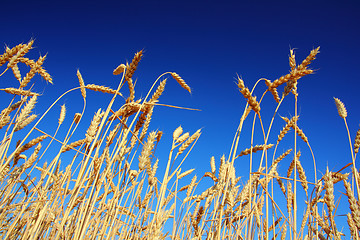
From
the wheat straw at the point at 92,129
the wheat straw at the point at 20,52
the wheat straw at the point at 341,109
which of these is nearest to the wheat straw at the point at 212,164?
the wheat straw at the point at 341,109

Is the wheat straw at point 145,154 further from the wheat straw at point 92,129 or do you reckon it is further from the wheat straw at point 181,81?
the wheat straw at point 181,81

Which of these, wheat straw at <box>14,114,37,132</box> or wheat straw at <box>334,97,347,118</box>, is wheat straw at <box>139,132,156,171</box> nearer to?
wheat straw at <box>14,114,37,132</box>

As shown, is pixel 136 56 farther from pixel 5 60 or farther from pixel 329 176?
pixel 329 176

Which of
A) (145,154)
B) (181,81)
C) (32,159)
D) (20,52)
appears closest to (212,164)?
(181,81)

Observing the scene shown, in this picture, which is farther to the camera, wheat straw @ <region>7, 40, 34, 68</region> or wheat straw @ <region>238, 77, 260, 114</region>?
wheat straw @ <region>7, 40, 34, 68</region>

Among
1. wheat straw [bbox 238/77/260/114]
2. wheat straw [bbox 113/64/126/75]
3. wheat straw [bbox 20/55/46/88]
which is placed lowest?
wheat straw [bbox 238/77/260/114]

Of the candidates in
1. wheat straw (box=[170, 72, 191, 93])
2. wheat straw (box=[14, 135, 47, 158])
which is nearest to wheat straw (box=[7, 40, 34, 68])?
wheat straw (box=[14, 135, 47, 158])

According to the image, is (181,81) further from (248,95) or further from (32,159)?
(32,159)

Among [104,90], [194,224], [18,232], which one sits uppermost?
[104,90]

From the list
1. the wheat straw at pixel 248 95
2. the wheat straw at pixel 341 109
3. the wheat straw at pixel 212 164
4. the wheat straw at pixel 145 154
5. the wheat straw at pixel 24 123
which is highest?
the wheat straw at pixel 341 109

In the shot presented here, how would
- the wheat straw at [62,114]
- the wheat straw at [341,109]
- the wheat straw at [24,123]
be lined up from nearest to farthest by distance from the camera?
the wheat straw at [24,123] < the wheat straw at [341,109] < the wheat straw at [62,114]

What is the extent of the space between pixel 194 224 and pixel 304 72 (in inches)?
85.5

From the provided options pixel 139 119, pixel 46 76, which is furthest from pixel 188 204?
pixel 46 76

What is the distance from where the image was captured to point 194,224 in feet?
9.66
